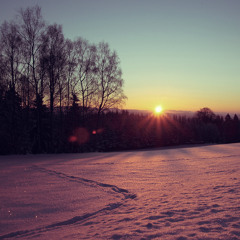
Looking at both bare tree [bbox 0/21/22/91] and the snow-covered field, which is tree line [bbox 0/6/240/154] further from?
the snow-covered field

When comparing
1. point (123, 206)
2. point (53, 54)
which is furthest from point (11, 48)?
point (123, 206)

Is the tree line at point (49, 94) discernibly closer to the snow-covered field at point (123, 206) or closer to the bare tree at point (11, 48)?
the bare tree at point (11, 48)

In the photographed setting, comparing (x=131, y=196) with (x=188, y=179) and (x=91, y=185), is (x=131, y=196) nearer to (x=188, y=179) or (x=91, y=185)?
(x=91, y=185)

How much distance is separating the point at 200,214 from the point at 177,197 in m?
1.37

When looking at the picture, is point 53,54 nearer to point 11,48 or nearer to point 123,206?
point 11,48

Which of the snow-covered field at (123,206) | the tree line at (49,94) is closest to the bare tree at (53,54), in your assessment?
the tree line at (49,94)

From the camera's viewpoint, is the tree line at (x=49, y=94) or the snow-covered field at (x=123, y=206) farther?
the tree line at (x=49, y=94)

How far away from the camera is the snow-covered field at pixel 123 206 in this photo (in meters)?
4.32

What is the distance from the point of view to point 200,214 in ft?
16.5

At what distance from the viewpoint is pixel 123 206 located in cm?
586

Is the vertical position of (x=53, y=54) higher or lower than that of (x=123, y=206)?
higher

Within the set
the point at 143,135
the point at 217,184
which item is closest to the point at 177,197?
the point at 217,184

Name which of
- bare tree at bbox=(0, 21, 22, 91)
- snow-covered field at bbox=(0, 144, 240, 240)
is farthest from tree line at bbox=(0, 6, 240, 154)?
snow-covered field at bbox=(0, 144, 240, 240)

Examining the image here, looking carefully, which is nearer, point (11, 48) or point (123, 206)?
Answer: point (123, 206)
